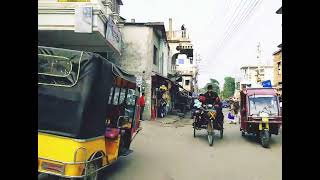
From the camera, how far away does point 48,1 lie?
1589 centimetres

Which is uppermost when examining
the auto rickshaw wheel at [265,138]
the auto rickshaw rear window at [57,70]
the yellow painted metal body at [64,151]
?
the auto rickshaw rear window at [57,70]

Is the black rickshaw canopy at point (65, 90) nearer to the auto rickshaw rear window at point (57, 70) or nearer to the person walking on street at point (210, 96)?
the auto rickshaw rear window at point (57, 70)

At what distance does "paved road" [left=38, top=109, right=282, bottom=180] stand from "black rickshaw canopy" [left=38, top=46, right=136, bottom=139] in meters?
2.19

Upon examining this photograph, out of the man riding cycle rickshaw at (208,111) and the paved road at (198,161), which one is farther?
the man riding cycle rickshaw at (208,111)

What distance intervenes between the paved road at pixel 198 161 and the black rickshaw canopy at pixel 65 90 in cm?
219

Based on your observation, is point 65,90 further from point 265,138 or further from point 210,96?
point 265,138

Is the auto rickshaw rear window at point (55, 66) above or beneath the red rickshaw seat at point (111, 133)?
above

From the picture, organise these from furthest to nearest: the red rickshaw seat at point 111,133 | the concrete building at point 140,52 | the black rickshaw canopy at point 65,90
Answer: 1. the concrete building at point 140,52
2. the red rickshaw seat at point 111,133
3. the black rickshaw canopy at point 65,90

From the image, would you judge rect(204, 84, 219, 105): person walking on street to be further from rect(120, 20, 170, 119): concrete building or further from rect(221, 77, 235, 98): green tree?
rect(221, 77, 235, 98): green tree

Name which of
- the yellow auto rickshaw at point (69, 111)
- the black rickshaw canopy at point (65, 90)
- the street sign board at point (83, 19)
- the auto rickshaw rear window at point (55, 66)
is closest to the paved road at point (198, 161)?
the yellow auto rickshaw at point (69, 111)

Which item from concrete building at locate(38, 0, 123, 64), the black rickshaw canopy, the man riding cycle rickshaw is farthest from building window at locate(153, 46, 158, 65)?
the black rickshaw canopy

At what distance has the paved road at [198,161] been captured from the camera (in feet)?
25.4
